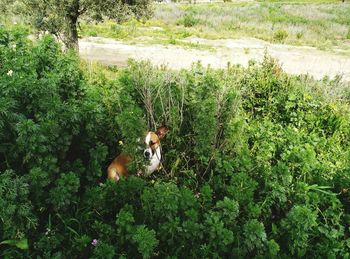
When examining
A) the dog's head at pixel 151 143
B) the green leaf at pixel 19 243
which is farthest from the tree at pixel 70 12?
the green leaf at pixel 19 243

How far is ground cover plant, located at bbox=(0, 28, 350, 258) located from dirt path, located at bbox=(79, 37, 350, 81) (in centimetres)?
911

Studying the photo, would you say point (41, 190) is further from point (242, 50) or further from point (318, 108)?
point (242, 50)

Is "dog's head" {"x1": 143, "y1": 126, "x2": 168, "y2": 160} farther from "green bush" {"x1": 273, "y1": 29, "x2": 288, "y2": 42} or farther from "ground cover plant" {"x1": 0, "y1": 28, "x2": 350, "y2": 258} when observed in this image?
"green bush" {"x1": 273, "y1": 29, "x2": 288, "y2": 42}

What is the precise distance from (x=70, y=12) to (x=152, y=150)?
7583 millimetres

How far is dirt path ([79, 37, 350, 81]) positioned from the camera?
45.1 ft

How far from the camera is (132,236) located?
293 cm

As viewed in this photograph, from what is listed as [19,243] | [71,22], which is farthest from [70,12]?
[19,243]

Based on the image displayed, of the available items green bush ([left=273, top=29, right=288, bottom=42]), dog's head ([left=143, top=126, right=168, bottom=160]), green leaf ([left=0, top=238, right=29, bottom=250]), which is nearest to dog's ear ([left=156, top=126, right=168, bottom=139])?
dog's head ([left=143, top=126, right=168, bottom=160])

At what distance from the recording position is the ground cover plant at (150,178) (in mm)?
3076

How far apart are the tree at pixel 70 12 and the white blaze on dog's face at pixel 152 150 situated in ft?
21.9

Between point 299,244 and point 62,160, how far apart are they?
2.37m

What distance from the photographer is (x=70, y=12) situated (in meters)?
9.98

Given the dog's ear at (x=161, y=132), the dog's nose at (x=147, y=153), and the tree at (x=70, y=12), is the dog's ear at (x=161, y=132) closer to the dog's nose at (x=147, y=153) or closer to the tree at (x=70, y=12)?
the dog's nose at (x=147, y=153)

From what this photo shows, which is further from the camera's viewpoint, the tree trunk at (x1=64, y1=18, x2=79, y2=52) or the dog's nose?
the tree trunk at (x1=64, y1=18, x2=79, y2=52)
